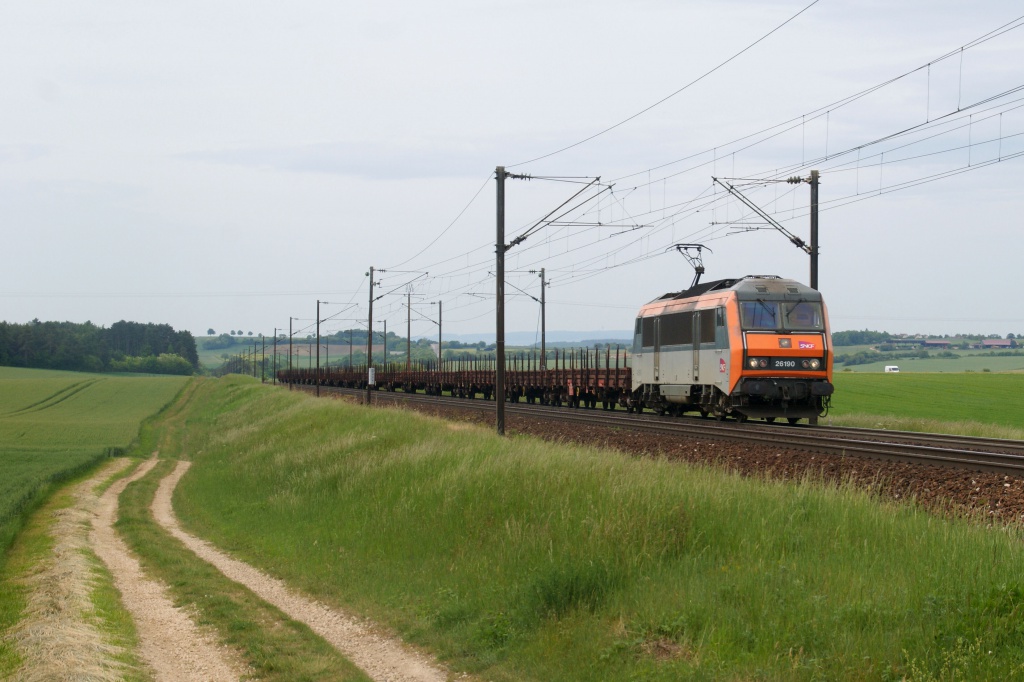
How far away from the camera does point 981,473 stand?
1331cm

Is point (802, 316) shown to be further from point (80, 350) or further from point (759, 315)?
point (80, 350)

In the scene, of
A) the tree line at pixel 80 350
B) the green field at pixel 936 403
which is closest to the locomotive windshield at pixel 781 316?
the green field at pixel 936 403

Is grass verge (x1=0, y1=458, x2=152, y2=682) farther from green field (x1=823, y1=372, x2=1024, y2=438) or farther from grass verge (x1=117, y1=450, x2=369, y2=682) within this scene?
green field (x1=823, y1=372, x2=1024, y2=438)

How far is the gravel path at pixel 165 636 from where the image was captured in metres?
8.88

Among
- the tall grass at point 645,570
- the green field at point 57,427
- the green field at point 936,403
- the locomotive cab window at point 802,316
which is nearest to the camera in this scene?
the tall grass at point 645,570

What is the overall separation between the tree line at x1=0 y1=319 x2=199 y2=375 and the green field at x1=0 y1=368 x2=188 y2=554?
173ft

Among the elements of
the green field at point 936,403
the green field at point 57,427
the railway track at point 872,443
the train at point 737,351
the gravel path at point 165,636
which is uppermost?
the train at point 737,351

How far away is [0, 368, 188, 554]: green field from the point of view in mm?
27202

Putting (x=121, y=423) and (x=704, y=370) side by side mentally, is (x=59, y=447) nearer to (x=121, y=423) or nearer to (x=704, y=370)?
(x=121, y=423)

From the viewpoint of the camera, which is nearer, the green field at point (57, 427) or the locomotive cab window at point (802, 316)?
the locomotive cab window at point (802, 316)

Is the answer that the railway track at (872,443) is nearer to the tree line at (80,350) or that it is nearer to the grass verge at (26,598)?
the grass verge at (26,598)

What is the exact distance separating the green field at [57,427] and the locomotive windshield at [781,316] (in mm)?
17753

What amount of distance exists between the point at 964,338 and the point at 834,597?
430 ft

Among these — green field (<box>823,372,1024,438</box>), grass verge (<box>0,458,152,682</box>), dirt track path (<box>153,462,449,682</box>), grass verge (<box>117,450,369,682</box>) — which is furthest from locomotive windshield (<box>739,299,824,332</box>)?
grass verge (<box>0,458,152,682</box>)
